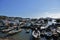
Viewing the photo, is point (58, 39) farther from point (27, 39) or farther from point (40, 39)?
point (27, 39)

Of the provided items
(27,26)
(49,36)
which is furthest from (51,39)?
(27,26)

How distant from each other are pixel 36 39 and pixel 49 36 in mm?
3182

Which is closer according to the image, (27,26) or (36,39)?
(36,39)

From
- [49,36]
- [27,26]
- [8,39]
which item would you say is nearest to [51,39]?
[49,36]

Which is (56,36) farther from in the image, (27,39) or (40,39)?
(27,39)

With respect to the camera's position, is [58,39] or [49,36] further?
[49,36]

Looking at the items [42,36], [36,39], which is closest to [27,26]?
[42,36]

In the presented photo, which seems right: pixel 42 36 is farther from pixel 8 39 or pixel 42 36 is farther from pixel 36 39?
pixel 8 39

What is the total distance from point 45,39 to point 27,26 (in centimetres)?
1923

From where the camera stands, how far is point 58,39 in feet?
72.2

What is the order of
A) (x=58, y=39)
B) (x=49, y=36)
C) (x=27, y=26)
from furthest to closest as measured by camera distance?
(x=27, y=26) → (x=49, y=36) → (x=58, y=39)

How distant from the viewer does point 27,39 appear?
24.5 m

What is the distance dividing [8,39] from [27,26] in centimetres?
1831

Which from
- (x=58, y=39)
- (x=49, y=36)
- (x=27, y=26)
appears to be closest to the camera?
(x=58, y=39)
